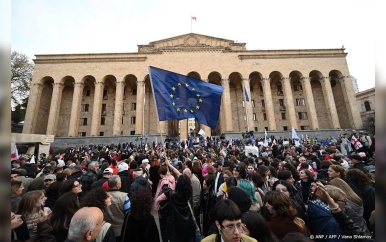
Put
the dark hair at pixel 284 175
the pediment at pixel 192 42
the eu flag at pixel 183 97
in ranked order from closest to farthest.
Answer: the dark hair at pixel 284 175
the eu flag at pixel 183 97
the pediment at pixel 192 42

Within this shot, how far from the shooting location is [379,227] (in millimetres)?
1062


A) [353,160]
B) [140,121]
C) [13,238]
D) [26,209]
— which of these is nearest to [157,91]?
[26,209]

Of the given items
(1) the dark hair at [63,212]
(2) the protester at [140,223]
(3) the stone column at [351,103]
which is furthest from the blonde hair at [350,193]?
(3) the stone column at [351,103]

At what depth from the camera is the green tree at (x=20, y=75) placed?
3228cm

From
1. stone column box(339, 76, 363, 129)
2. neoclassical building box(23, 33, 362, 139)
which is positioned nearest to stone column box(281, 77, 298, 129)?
neoclassical building box(23, 33, 362, 139)

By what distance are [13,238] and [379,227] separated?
3493mm

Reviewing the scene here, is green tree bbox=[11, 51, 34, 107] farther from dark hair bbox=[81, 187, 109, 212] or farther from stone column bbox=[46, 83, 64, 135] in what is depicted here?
dark hair bbox=[81, 187, 109, 212]

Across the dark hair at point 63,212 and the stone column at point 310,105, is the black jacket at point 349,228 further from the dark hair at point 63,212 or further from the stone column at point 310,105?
the stone column at point 310,105

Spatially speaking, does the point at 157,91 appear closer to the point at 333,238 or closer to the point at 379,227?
the point at 333,238

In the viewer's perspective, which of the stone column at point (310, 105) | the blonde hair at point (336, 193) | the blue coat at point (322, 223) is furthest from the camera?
the stone column at point (310, 105)

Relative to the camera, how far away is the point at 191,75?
109ft

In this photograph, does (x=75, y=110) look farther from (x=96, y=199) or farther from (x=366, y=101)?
(x=366, y=101)

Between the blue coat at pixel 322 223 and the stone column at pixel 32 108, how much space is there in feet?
123

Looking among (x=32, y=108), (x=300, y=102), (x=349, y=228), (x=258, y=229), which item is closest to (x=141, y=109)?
(x=32, y=108)
